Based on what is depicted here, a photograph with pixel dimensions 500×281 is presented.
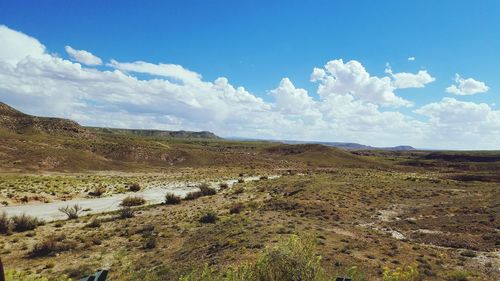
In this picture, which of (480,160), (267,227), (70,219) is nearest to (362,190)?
(267,227)

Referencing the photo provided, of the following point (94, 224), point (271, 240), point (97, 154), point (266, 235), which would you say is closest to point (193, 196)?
point (94, 224)

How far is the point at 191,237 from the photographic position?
25.8 meters

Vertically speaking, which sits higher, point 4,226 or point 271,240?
point 271,240

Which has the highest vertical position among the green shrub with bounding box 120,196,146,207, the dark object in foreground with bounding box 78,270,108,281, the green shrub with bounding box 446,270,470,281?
the dark object in foreground with bounding box 78,270,108,281

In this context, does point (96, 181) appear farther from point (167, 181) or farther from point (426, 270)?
point (426, 270)

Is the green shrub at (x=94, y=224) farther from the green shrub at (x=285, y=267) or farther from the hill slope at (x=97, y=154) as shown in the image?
the hill slope at (x=97, y=154)

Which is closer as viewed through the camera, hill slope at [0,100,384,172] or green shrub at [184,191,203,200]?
green shrub at [184,191,203,200]

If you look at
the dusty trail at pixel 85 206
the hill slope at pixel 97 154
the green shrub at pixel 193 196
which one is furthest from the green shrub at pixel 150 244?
the hill slope at pixel 97 154

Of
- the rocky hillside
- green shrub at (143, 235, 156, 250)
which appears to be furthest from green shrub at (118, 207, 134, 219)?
the rocky hillside

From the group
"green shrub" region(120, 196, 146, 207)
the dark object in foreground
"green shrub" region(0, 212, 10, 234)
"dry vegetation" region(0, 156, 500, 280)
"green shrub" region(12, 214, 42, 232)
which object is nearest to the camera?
the dark object in foreground

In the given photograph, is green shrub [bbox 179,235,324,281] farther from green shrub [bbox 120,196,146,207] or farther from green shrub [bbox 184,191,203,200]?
green shrub [bbox 184,191,203,200]

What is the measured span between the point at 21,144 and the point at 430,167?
104663 millimetres

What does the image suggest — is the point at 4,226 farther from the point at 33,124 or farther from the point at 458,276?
the point at 33,124

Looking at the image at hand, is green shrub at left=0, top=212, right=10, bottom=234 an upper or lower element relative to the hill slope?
lower
